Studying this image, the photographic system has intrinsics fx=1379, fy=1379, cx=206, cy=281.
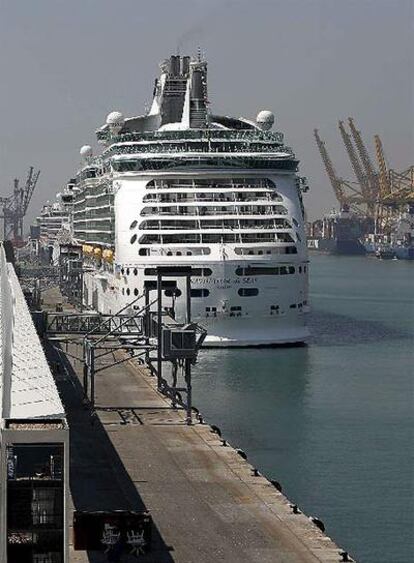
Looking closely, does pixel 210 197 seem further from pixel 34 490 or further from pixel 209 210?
pixel 34 490

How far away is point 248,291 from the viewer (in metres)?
64.0

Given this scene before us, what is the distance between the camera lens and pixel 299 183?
71.2 m

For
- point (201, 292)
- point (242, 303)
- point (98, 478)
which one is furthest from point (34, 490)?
point (242, 303)

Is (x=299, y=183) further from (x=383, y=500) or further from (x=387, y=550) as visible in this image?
(x=387, y=550)

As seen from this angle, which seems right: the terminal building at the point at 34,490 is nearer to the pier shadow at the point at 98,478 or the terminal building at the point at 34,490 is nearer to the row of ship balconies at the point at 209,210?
the pier shadow at the point at 98,478

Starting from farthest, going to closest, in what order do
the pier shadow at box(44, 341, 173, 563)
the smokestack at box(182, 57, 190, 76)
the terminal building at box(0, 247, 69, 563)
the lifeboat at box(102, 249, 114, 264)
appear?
1. the smokestack at box(182, 57, 190, 76)
2. the lifeboat at box(102, 249, 114, 264)
3. the pier shadow at box(44, 341, 173, 563)
4. the terminal building at box(0, 247, 69, 563)

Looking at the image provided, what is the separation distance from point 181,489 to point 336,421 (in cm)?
1677

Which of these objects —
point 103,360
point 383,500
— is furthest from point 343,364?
point 383,500

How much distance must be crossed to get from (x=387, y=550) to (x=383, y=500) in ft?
15.1

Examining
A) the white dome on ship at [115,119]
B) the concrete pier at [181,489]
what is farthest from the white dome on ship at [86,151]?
the concrete pier at [181,489]

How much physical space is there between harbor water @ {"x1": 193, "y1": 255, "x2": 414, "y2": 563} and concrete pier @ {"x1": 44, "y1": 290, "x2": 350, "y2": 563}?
6.89ft

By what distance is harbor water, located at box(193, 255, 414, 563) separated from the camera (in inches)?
1230

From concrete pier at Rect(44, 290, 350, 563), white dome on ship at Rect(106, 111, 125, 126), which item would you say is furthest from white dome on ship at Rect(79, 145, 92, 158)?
concrete pier at Rect(44, 290, 350, 563)

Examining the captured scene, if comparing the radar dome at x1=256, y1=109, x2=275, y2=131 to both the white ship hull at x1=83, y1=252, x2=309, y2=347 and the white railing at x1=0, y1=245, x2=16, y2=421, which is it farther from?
the white railing at x1=0, y1=245, x2=16, y2=421
